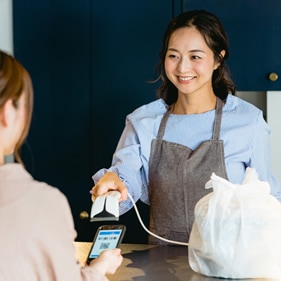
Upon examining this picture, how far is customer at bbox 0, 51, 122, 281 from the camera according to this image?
1.17m

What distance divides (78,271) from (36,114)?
1.78 m

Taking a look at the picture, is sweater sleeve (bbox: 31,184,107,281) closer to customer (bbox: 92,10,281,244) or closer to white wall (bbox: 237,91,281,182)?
customer (bbox: 92,10,281,244)

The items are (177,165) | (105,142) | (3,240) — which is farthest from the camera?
(105,142)

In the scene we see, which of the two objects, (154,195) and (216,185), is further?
(154,195)

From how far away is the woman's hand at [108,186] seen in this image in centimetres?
191

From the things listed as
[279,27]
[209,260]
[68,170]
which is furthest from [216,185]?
[68,170]

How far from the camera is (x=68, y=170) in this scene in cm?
301

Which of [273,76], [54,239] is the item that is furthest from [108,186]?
[273,76]

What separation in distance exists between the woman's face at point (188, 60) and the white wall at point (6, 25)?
41.9 inches

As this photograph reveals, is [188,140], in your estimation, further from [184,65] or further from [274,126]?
[274,126]

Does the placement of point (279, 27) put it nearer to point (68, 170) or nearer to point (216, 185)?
point (68, 170)

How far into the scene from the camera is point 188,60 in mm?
2209

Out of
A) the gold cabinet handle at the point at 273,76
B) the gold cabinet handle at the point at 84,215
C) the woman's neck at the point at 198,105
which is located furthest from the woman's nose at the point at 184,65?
the gold cabinet handle at the point at 84,215

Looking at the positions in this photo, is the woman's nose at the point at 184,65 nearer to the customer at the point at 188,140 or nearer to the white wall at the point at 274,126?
the customer at the point at 188,140
